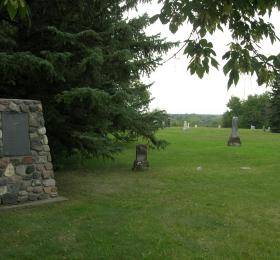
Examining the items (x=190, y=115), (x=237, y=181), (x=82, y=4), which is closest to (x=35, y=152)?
(x=82, y=4)

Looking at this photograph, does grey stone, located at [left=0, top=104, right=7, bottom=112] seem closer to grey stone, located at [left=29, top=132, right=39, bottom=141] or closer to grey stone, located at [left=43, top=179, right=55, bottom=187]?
grey stone, located at [left=29, top=132, right=39, bottom=141]

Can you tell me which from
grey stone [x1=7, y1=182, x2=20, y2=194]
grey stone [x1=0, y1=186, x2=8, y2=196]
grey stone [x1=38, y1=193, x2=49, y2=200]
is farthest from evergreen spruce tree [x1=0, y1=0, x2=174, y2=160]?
grey stone [x1=0, y1=186, x2=8, y2=196]

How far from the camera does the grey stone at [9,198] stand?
28.7ft

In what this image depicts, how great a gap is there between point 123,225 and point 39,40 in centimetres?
632

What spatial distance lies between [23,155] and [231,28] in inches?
246

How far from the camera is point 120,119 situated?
40.4ft

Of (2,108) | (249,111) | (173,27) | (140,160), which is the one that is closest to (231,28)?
(173,27)

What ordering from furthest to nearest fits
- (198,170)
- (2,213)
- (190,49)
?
(198,170) < (2,213) < (190,49)

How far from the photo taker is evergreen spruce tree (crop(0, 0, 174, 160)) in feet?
34.3

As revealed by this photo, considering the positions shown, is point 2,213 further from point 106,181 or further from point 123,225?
point 106,181

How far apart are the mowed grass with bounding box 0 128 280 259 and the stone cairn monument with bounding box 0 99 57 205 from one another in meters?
0.55

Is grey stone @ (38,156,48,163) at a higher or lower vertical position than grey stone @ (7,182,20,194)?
higher

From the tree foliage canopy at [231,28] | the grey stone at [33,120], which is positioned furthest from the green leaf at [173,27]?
the grey stone at [33,120]

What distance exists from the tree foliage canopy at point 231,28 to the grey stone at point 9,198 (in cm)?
608
